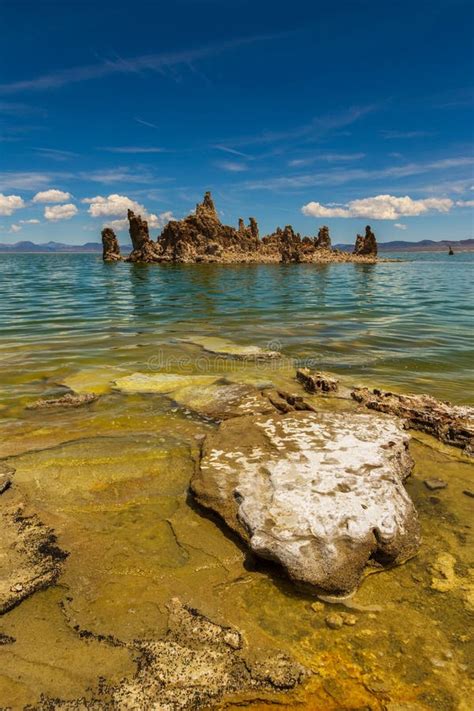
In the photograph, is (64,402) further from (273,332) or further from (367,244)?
(367,244)

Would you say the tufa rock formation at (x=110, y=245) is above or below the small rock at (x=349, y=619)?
above

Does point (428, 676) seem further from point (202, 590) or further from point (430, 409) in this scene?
point (430, 409)

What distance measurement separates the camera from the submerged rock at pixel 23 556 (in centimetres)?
348

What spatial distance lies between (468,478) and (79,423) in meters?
6.27

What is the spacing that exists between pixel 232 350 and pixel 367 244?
123960 millimetres

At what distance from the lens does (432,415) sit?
688 cm

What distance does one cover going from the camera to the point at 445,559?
12.9 feet

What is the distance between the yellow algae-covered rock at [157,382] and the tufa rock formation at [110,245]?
348ft

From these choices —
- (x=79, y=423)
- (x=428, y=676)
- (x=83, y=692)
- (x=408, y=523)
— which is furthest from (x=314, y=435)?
(x=79, y=423)

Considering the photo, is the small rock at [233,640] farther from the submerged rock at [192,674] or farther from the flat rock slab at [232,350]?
the flat rock slab at [232,350]

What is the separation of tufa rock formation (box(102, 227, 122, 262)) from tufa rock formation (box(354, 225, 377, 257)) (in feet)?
242

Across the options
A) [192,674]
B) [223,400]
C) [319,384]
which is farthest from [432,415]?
[192,674]

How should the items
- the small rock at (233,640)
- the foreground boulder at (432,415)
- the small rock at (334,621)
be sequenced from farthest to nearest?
the foreground boulder at (432,415) < the small rock at (334,621) < the small rock at (233,640)

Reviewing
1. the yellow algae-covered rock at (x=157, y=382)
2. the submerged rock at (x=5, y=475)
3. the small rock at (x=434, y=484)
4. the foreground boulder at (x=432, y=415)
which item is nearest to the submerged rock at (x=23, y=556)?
the submerged rock at (x=5, y=475)
